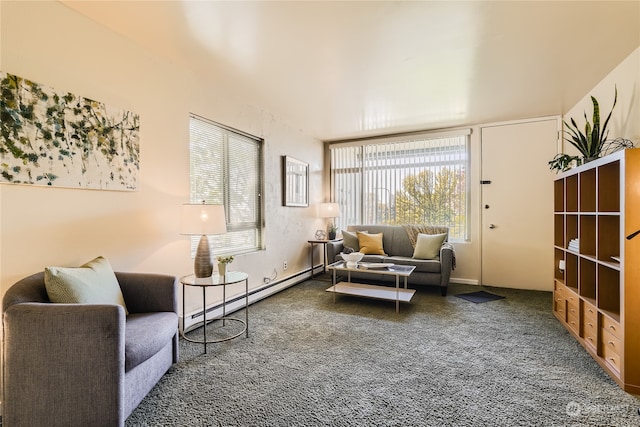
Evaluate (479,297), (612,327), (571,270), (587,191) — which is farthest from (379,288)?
(587,191)

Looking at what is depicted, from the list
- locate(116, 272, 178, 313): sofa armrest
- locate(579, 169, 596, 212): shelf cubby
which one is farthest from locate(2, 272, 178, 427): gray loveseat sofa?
locate(579, 169, 596, 212): shelf cubby

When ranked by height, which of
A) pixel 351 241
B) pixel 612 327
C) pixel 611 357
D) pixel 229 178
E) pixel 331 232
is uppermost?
pixel 229 178

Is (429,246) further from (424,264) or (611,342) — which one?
(611,342)

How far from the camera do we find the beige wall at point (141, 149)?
5.64 feet

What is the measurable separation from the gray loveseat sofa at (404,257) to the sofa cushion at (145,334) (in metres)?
2.94

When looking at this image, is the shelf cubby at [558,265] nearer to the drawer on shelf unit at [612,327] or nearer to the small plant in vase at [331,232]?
the drawer on shelf unit at [612,327]

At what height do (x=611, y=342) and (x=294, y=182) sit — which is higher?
(x=294, y=182)

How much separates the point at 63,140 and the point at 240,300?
2.21 meters

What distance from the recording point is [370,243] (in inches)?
186

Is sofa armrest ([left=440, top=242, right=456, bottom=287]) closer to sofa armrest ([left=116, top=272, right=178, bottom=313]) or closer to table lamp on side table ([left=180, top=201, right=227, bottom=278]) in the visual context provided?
table lamp on side table ([left=180, top=201, right=227, bottom=278])

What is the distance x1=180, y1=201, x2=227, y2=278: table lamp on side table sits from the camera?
2.43 meters

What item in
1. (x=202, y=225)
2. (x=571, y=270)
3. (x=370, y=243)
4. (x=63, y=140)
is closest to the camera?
(x=63, y=140)

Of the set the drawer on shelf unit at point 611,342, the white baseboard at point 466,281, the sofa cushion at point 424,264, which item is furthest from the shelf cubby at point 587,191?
the white baseboard at point 466,281

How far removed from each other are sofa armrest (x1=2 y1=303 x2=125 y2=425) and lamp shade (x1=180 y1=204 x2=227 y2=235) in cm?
105
